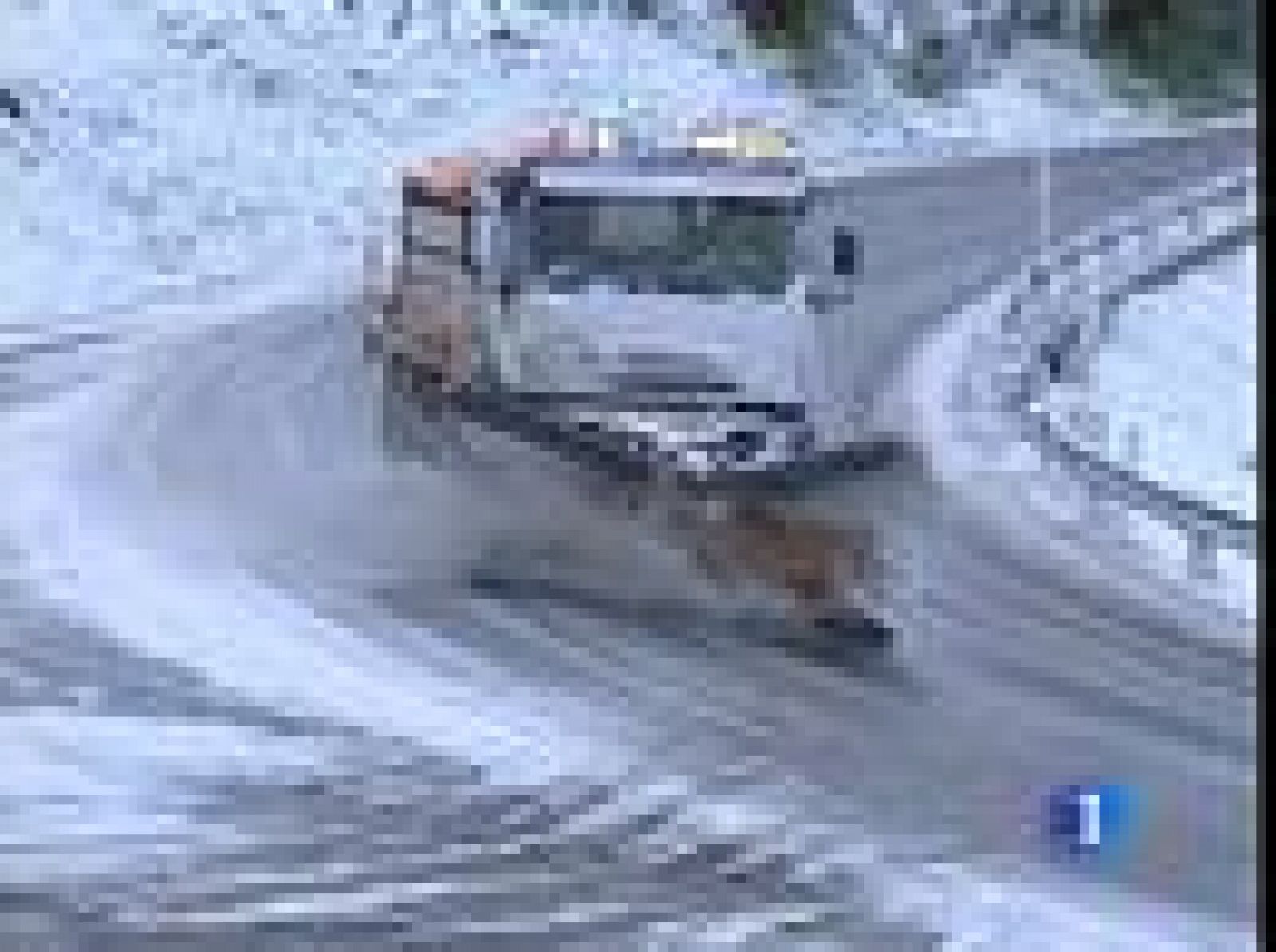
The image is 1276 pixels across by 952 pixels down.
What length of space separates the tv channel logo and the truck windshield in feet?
24.5

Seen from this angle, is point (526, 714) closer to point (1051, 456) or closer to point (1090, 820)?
point (1090, 820)

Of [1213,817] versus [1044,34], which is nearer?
[1213,817]

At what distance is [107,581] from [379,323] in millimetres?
7759

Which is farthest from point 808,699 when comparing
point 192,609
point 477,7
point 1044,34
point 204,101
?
point 1044,34

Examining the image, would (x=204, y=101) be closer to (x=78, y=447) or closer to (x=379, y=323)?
(x=379, y=323)

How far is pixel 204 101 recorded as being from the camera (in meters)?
32.8

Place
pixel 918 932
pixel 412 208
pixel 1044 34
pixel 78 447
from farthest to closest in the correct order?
pixel 1044 34 < pixel 412 208 < pixel 78 447 < pixel 918 932

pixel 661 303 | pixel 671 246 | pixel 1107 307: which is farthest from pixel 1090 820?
pixel 1107 307

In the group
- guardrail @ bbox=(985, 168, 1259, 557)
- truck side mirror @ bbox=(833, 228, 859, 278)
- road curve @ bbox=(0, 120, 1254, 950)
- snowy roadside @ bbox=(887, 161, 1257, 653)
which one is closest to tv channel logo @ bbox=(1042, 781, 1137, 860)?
road curve @ bbox=(0, 120, 1254, 950)

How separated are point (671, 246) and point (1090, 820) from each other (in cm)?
815

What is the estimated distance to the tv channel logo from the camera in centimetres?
1288

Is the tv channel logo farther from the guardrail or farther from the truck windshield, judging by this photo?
the truck windshield

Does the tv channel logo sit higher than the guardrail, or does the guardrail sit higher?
the guardrail

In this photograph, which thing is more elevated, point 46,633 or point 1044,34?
point 1044,34
